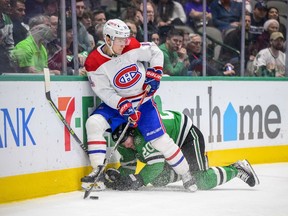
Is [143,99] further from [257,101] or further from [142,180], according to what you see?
[257,101]

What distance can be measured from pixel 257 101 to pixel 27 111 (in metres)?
2.75

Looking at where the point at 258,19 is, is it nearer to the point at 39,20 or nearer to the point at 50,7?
the point at 50,7

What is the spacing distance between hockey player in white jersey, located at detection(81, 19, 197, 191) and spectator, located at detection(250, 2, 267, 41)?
2.24 meters

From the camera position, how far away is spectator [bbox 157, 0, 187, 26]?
6125mm

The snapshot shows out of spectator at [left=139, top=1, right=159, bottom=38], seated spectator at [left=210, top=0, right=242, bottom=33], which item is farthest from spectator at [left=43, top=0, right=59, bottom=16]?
seated spectator at [left=210, top=0, right=242, bottom=33]

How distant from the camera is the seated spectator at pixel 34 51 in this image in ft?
14.6

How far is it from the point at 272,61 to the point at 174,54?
1334mm

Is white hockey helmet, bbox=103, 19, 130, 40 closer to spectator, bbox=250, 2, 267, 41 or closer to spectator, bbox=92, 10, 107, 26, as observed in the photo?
spectator, bbox=92, 10, 107, 26

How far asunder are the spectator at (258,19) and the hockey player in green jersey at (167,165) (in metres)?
2.27

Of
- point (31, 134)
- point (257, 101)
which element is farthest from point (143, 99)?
point (257, 101)

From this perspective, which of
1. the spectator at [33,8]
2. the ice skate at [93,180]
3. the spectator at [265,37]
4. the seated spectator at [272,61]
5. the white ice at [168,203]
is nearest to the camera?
the white ice at [168,203]

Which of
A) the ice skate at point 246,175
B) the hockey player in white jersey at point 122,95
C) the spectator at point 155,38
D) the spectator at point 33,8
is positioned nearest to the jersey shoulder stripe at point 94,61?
the hockey player in white jersey at point 122,95

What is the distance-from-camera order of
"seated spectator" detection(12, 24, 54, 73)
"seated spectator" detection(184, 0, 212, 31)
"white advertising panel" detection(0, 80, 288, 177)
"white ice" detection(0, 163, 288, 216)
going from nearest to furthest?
1. "white ice" detection(0, 163, 288, 216)
2. "white advertising panel" detection(0, 80, 288, 177)
3. "seated spectator" detection(12, 24, 54, 73)
4. "seated spectator" detection(184, 0, 212, 31)

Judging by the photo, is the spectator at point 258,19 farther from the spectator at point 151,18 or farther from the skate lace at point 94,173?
the skate lace at point 94,173
